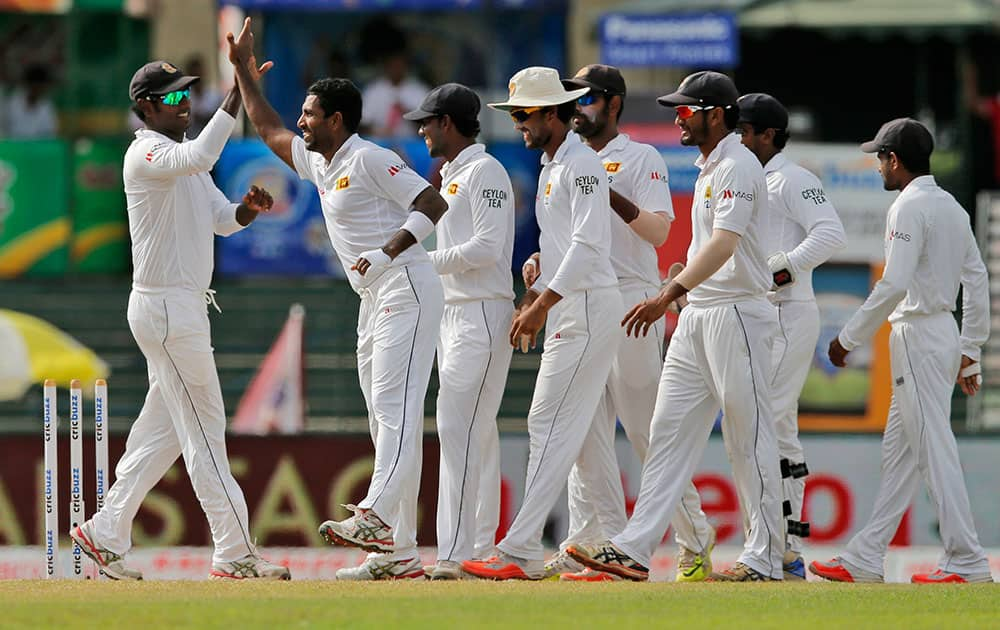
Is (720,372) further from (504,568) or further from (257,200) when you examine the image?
(257,200)

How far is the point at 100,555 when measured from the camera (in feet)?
31.9

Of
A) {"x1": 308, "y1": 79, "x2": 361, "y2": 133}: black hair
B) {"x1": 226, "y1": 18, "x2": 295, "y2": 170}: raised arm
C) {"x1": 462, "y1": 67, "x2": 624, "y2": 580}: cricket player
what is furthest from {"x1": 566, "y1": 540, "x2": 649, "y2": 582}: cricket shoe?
{"x1": 226, "y1": 18, "x2": 295, "y2": 170}: raised arm

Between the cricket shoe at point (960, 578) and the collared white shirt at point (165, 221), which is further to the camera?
the cricket shoe at point (960, 578)

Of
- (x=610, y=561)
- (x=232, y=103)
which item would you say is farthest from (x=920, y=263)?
(x=232, y=103)

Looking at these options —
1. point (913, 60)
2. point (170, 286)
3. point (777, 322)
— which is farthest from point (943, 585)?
point (913, 60)

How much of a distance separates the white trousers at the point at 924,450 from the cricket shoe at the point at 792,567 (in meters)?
0.28

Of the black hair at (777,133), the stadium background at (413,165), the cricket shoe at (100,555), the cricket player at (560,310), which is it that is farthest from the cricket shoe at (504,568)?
the stadium background at (413,165)

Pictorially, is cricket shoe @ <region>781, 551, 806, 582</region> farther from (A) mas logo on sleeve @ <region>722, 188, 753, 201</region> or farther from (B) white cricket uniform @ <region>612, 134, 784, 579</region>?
(A) mas logo on sleeve @ <region>722, 188, 753, 201</region>

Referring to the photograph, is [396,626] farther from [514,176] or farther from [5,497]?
[514,176]

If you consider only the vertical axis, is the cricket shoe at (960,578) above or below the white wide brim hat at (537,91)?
below

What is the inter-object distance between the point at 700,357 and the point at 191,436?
233 cm

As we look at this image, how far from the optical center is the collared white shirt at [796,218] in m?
10.6

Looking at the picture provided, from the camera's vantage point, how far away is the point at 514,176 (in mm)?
18344

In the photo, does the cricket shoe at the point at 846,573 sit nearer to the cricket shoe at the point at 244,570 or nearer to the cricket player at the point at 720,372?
the cricket player at the point at 720,372
